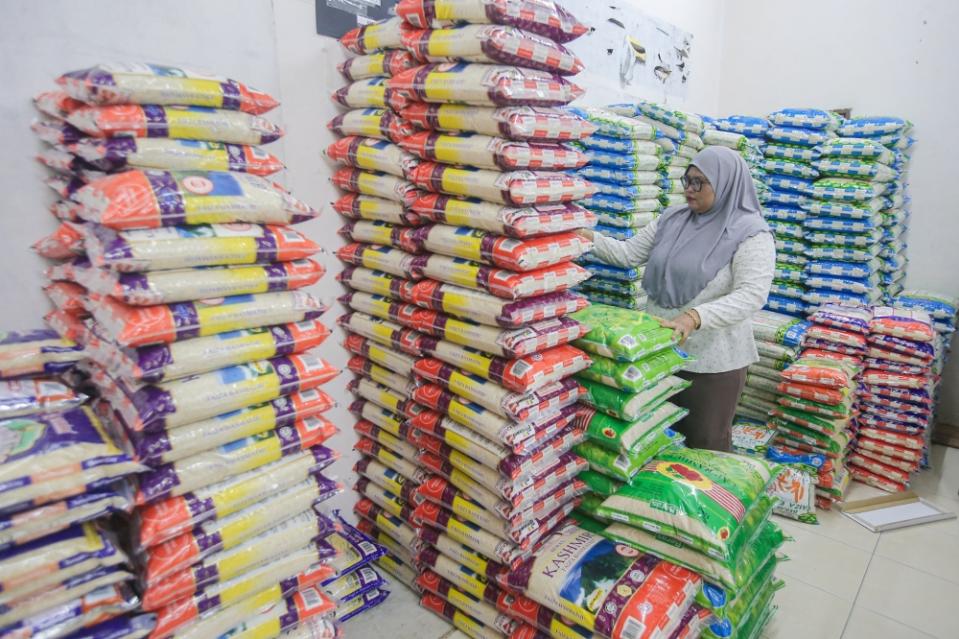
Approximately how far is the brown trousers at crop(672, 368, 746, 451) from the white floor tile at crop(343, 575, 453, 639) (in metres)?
1.35

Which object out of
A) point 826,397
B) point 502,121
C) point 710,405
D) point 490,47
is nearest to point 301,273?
point 502,121

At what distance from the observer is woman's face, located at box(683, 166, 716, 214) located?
7.40ft

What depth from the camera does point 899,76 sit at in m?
4.12

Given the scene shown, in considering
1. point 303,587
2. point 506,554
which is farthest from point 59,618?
point 506,554

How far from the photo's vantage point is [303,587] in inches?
59.4

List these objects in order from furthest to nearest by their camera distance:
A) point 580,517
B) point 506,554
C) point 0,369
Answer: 1. point 580,517
2. point 506,554
3. point 0,369

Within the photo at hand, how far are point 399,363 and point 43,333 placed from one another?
1131 mm

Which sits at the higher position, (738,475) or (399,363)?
(399,363)

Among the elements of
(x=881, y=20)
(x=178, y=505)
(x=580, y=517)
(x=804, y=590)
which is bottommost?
(x=804, y=590)

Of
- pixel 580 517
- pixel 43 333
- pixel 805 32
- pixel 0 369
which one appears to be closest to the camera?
pixel 0 369

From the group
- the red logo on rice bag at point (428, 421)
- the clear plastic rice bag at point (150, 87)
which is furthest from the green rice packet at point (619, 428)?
the clear plastic rice bag at point (150, 87)

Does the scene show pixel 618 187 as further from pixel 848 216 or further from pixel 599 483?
pixel 848 216

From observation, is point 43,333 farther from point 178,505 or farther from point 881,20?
point 881,20

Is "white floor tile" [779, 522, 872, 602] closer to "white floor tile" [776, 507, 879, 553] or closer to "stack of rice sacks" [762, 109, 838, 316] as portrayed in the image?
"white floor tile" [776, 507, 879, 553]
